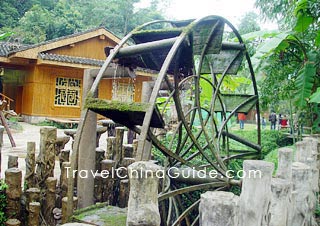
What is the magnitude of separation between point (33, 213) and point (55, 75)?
1181 centimetres

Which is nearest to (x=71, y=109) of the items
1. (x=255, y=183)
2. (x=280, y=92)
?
(x=280, y=92)

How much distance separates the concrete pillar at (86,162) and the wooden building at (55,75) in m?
9.50

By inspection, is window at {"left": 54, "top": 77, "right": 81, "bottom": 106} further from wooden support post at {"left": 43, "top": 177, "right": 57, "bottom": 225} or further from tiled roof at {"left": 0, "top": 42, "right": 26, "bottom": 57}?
wooden support post at {"left": 43, "top": 177, "right": 57, "bottom": 225}

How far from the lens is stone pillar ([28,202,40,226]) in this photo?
3488 mm

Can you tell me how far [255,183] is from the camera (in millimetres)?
1905

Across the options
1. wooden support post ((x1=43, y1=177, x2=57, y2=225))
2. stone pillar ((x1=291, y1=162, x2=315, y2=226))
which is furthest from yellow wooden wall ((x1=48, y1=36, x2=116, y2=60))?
stone pillar ((x1=291, y1=162, x2=315, y2=226))

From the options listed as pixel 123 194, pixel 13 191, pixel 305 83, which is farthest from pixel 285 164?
pixel 305 83

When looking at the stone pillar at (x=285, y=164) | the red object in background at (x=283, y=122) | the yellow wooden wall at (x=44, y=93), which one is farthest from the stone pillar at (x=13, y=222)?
the red object in background at (x=283, y=122)

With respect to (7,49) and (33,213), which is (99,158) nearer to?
(33,213)

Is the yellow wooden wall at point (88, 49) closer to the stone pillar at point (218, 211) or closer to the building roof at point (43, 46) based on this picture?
the building roof at point (43, 46)

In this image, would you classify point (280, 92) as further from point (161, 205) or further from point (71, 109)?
point (71, 109)

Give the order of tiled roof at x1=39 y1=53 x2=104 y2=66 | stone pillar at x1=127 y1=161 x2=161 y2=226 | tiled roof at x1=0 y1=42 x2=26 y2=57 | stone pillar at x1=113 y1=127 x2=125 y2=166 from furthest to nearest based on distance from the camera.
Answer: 1. tiled roof at x1=39 y1=53 x2=104 y2=66
2. tiled roof at x1=0 y1=42 x2=26 y2=57
3. stone pillar at x1=113 y1=127 x2=125 y2=166
4. stone pillar at x1=127 y1=161 x2=161 y2=226

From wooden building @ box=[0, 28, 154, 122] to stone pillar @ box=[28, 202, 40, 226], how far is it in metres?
9.98

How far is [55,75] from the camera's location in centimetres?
1455
